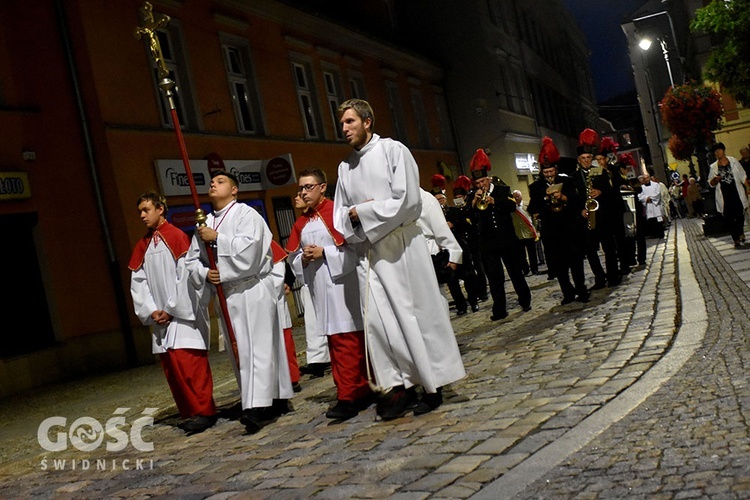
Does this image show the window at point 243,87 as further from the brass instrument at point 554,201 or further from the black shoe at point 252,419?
the black shoe at point 252,419

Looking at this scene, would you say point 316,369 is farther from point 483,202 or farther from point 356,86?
point 356,86

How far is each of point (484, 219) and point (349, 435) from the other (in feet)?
18.7

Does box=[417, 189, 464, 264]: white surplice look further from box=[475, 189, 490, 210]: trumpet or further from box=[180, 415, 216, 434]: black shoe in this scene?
box=[475, 189, 490, 210]: trumpet

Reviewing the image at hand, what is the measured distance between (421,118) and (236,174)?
1394 centimetres

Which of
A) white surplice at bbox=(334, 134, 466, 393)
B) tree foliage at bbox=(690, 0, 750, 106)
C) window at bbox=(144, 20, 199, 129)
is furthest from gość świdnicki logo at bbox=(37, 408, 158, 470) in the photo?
tree foliage at bbox=(690, 0, 750, 106)

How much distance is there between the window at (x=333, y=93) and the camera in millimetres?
23594

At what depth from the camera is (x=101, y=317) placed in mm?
14789

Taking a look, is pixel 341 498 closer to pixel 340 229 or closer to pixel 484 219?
pixel 340 229

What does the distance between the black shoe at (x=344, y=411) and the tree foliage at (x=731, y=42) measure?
69.2ft

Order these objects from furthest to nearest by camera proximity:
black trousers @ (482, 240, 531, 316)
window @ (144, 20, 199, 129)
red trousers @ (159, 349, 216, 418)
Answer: window @ (144, 20, 199, 129) → black trousers @ (482, 240, 531, 316) → red trousers @ (159, 349, 216, 418)

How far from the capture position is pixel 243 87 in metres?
19.7

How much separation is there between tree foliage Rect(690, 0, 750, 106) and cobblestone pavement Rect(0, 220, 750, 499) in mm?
16785

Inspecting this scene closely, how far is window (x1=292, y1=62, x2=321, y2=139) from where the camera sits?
22422mm

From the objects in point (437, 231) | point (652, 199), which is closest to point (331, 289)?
point (437, 231)
